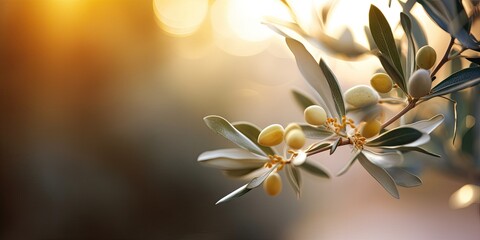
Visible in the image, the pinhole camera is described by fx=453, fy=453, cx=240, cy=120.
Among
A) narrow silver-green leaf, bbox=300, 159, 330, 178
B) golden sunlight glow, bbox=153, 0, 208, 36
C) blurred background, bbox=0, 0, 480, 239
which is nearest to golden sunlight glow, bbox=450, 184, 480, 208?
narrow silver-green leaf, bbox=300, 159, 330, 178

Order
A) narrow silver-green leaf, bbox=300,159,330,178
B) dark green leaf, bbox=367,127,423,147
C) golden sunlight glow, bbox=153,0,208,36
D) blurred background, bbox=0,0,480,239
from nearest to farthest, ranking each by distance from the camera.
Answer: dark green leaf, bbox=367,127,423,147 → narrow silver-green leaf, bbox=300,159,330,178 → blurred background, bbox=0,0,480,239 → golden sunlight glow, bbox=153,0,208,36

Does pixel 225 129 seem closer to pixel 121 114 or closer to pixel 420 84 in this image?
pixel 420 84

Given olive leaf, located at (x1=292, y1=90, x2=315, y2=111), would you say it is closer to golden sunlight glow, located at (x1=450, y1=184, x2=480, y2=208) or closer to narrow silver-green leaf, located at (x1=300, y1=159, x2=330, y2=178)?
narrow silver-green leaf, located at (x1=300, y1=159, x2=330, y2=178)

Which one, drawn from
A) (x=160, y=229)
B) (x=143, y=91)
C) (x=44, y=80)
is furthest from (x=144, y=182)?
(x=44, y=80)

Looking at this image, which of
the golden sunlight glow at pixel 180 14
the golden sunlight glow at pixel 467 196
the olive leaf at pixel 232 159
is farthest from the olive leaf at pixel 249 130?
the golden sunlight glow at pixel 180 14

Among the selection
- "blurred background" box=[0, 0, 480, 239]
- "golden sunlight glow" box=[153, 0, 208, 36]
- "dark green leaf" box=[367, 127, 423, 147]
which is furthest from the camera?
"golden sunlight glow" box=[153, 0, 208, 36]

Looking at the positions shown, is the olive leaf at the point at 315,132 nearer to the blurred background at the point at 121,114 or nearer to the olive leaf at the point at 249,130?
the olive leaf at the point at 249,130
